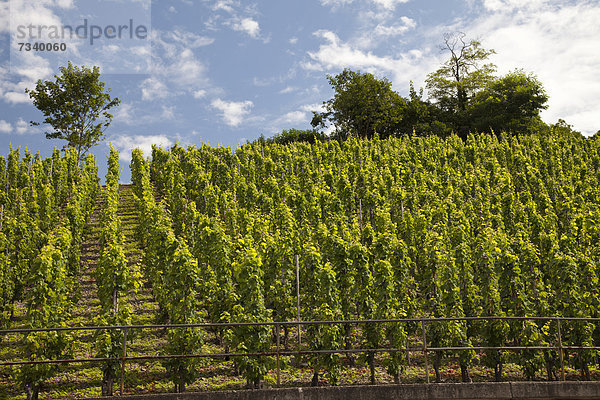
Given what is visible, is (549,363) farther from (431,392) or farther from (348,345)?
(348,345)

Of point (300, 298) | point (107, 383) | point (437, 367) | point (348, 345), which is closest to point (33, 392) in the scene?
point (107, 383)

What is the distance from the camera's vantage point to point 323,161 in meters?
28.1

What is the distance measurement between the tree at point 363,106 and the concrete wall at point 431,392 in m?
37.8

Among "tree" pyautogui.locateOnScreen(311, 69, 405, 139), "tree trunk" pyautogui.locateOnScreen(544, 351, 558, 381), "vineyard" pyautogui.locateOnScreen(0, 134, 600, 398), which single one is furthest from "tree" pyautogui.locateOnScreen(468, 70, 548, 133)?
"tree trunk" pyautogui.locateOnScreen(544, 351, 558, 381)

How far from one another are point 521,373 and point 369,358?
4544mm

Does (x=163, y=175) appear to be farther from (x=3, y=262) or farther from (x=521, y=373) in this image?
(x=521, y=373)

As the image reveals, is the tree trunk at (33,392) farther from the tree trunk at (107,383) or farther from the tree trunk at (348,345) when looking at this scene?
the tree trunk at (348,345)

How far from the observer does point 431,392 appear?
7523 millimetres

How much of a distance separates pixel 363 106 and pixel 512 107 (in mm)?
15341

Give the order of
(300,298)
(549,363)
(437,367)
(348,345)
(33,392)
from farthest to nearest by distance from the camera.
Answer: (300,298) < (348,345) < (549,363) < (437,367) < (33,392)

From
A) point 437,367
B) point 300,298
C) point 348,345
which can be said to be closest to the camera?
point 437,367

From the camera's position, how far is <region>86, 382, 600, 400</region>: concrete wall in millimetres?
7256

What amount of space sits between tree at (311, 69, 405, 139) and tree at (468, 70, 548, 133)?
8.77 m

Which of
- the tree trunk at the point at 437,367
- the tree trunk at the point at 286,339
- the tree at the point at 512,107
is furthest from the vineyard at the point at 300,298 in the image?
the tree at the point at 512,107
